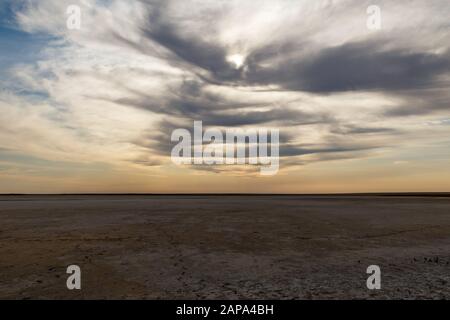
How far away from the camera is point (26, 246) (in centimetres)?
1068

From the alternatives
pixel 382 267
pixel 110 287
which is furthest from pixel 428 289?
pixel 110 287

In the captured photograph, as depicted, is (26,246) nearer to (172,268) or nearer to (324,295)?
(172,268)

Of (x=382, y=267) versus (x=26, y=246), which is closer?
(x=382, y=267)

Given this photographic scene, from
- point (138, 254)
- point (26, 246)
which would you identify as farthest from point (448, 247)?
point (26, 246)

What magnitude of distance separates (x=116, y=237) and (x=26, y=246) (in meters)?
2.94

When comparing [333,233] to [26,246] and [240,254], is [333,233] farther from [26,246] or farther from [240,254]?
[26,246]

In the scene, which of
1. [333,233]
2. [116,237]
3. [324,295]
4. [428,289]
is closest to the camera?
[324,295]

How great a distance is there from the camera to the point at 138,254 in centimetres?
940
